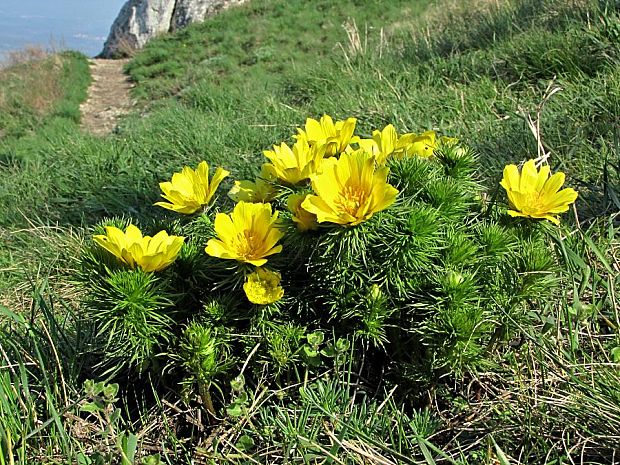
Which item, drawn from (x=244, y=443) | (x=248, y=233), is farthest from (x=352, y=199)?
(x=244, y=443)

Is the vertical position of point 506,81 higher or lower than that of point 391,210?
lower

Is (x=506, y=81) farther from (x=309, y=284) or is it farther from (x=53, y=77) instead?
(x=53, y=77)

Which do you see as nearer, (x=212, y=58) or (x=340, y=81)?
(x=340, y=81)

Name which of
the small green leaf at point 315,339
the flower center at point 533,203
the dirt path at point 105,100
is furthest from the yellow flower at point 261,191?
the dirt path at point 105,100

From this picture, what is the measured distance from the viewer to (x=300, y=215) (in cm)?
133

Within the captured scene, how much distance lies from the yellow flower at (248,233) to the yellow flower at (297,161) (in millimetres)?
146

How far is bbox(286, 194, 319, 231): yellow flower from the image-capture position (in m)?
1.32

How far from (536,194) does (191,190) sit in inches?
33.3

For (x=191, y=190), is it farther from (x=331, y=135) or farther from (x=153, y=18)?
(x=153, y=18)

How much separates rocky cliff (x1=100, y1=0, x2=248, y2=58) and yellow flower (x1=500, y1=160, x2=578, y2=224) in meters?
16.3

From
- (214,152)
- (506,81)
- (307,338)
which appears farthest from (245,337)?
(506,81)

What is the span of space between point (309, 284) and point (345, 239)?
23 centimetres

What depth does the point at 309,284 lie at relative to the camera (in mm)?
1455

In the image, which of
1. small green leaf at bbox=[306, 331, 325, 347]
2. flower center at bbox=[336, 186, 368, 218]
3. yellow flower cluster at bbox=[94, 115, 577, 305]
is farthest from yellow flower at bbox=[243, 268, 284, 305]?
flower center at bbox=[336, 186, 368, 218]
